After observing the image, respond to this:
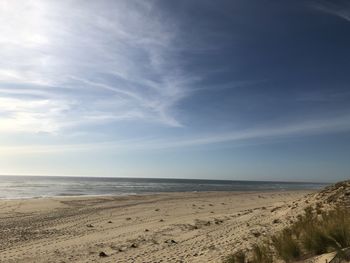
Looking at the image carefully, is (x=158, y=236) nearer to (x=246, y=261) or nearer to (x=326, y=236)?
(x=246, y=261)

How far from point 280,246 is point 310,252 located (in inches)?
25.7

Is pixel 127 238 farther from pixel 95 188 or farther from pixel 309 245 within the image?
pixel 95 188

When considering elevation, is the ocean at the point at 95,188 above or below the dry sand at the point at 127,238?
above

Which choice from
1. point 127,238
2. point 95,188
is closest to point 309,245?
point 127,238

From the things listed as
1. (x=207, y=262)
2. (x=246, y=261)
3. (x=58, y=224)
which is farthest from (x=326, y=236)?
(x=58, y=224)

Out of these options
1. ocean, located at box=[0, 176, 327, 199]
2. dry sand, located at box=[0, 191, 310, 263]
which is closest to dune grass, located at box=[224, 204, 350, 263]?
dry sand, located at box=[0, 191, 310, 263]

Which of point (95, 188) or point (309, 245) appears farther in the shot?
point (95, 188)

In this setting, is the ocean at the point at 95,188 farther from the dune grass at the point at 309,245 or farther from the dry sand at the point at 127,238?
the dune grass at the point at 309,245

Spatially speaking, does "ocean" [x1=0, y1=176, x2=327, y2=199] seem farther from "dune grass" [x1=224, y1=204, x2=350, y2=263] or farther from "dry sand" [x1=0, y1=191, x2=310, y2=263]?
"dune grass" [x1=224, y1=204, x2=350, y2=263]

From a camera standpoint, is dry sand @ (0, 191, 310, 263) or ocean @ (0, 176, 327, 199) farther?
ocean @ (0, 176, 327, 199)

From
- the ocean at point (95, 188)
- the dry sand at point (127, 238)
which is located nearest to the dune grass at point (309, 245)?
the dry sand at point (127, 238)

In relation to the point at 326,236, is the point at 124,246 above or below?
below

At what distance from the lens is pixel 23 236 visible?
14.7m

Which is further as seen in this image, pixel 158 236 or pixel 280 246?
pixel 158 236
